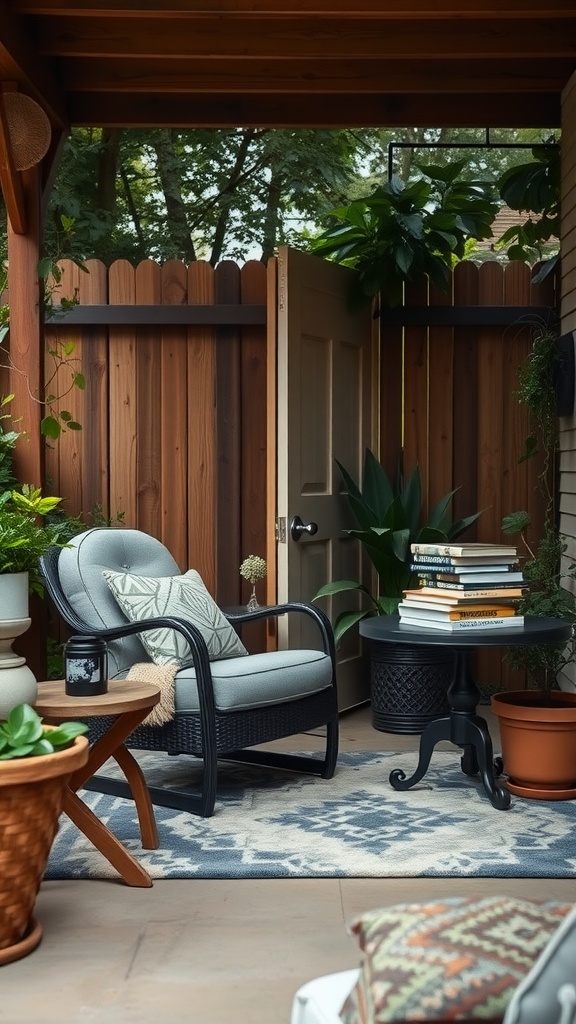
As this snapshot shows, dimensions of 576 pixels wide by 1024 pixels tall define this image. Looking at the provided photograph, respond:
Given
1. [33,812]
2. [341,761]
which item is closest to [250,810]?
[341,761]

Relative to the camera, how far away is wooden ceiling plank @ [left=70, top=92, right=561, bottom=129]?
4969mm

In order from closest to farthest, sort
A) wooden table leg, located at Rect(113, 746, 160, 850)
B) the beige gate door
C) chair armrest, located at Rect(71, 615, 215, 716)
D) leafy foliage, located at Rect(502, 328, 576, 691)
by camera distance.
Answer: wooden table leg, located at Rect(113, 746, 160, 850) → chair armrest, located at Rect(71, 615, 215, 716) → leafy foliage, located at Rect(502, 328, 576, 691) → the beige gate door

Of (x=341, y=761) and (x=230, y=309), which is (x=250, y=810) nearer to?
(x=341, y=761)

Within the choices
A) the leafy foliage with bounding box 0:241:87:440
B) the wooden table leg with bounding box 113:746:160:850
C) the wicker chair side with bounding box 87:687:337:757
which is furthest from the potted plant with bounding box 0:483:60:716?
the leafy foliage with bounding box 0:241:87:440

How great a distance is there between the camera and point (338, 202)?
8938 mm

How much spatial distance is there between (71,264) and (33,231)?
786 millimetres

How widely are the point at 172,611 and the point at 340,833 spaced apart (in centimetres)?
95

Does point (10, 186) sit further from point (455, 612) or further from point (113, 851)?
point (113, 851)

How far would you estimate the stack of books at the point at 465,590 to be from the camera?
345cm

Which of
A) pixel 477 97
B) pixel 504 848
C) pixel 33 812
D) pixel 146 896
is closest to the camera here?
pixel 33 812

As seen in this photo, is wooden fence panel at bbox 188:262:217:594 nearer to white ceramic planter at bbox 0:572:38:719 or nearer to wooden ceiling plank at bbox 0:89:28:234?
wooden ceiling plank at bbox 0:89:28:234

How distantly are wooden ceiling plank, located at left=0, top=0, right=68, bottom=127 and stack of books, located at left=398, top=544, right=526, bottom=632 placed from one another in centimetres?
216

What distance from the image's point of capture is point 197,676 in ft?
10.9

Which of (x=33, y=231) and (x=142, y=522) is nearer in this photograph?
(x=33, y=231)
